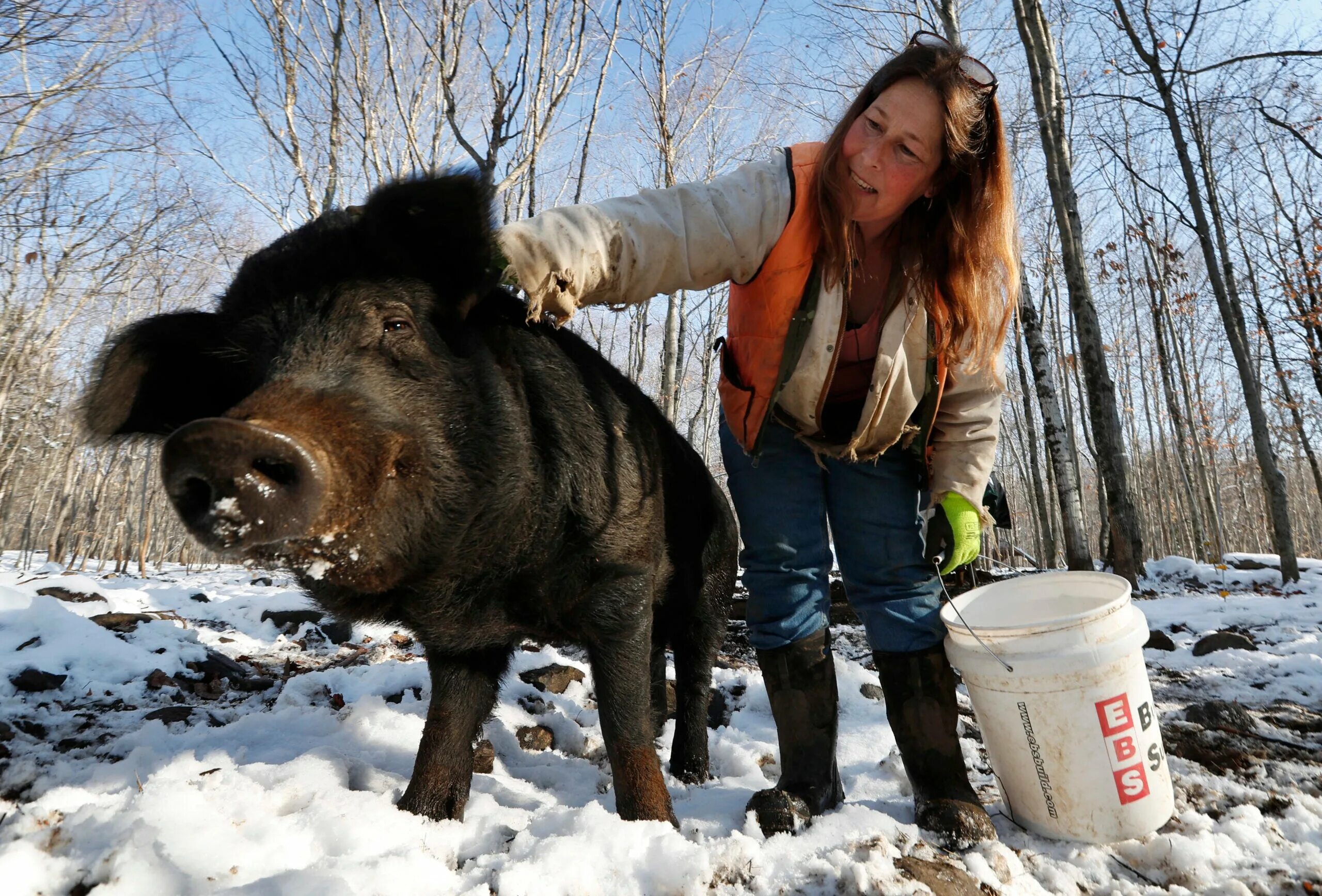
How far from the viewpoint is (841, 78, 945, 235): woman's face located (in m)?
2.10

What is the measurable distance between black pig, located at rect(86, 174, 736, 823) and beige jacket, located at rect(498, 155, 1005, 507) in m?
0.22

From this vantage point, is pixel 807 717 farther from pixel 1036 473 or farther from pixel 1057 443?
pixel 1036 473

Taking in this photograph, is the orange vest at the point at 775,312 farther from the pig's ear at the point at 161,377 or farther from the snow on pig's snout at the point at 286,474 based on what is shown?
the pig's ear at the point at 161,377

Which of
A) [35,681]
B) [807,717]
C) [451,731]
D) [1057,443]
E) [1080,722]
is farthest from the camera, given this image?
[1057,443]

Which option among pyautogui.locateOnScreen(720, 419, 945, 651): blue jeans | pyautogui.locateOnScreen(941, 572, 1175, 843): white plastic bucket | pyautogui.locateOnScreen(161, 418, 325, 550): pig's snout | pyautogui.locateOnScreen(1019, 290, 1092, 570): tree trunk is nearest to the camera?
pyautogui.locateOnScreen(161, 418, 325, 550): pig's snout

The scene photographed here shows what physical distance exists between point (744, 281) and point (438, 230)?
2.96 feet

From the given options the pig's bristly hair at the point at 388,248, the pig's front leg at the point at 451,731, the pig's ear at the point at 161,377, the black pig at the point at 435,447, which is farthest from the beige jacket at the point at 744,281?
the pig's front leg at the point at 451,731

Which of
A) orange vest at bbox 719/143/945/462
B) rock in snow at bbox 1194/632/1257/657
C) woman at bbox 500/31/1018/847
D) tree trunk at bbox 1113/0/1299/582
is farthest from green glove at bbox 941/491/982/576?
tree trunk at bbox 1113/0/1299/582

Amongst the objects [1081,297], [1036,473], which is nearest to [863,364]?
[1081,297]

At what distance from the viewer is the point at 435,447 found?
175 centimetres

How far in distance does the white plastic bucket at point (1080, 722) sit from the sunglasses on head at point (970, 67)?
1.52 m

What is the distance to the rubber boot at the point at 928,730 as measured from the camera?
81.4 inches

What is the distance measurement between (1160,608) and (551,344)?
624 cm

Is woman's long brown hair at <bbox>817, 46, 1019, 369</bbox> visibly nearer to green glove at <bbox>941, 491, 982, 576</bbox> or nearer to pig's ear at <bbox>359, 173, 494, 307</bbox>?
green glove at <bbox>941, 491, 982, 576</bbox>
